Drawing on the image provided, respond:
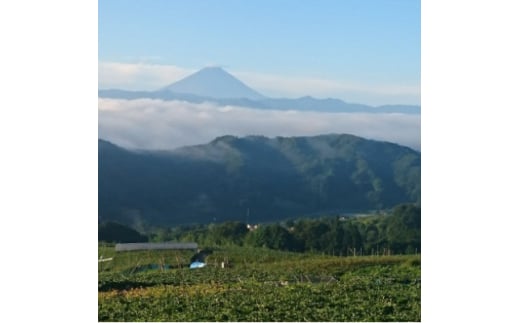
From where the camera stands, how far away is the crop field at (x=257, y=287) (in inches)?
264

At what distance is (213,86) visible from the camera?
25.5 feet

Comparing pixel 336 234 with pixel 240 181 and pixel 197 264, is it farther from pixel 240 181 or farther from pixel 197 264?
pixel 197 264

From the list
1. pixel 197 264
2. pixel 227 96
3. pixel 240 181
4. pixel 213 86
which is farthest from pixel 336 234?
pixel 213 86

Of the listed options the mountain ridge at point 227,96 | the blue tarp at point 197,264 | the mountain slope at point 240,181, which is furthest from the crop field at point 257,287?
the mountain ridge at point 227,96

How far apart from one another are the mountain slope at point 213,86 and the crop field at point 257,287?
4.60ft

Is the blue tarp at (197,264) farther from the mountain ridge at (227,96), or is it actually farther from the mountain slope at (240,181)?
the mountain ridge at (227,96)

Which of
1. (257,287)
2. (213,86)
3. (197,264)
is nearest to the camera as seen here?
(257,287)

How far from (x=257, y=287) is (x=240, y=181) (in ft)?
4.04

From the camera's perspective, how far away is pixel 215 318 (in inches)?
261
